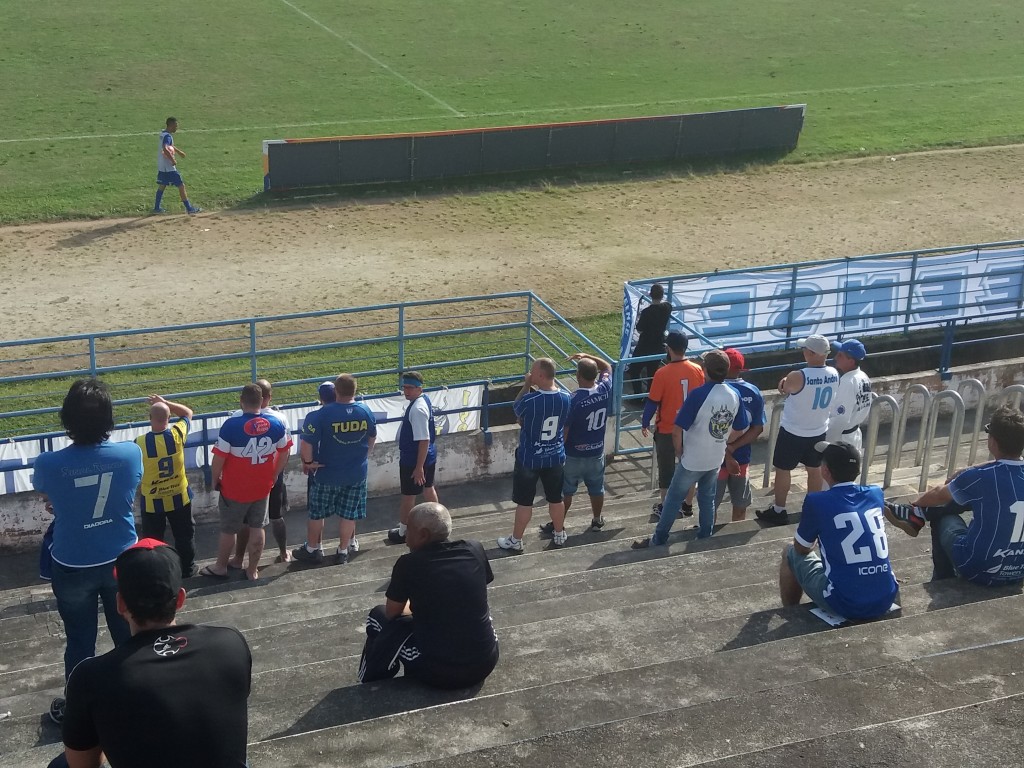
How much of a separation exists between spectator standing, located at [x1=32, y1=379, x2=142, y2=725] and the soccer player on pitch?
1566cm

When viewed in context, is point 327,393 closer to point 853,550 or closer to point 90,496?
point 90,496

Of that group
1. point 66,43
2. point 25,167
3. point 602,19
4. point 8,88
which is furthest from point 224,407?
point 602,19

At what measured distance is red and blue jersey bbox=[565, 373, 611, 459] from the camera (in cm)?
986

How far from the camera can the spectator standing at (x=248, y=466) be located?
9.23 metres

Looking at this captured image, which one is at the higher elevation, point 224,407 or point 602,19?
point 602,19

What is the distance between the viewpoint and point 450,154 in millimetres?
23750

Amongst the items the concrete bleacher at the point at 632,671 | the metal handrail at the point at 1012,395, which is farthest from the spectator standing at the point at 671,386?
the metal handrail at the point at 1012,395

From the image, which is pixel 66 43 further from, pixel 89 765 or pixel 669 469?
pixel 89 765

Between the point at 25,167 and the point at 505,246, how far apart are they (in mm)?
9922

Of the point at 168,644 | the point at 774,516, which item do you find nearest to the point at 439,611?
the point at 168,644

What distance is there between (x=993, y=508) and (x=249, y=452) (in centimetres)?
535

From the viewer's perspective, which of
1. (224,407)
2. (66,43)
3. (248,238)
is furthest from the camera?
(66,43)

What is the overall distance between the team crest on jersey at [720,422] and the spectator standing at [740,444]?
33 cm

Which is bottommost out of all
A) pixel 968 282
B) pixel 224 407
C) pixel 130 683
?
pixel 224 407
